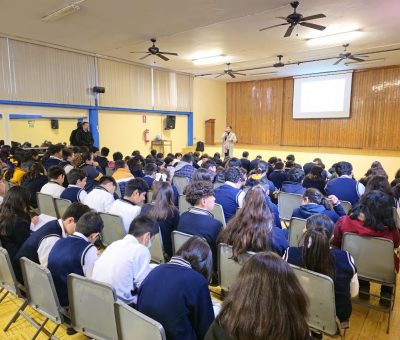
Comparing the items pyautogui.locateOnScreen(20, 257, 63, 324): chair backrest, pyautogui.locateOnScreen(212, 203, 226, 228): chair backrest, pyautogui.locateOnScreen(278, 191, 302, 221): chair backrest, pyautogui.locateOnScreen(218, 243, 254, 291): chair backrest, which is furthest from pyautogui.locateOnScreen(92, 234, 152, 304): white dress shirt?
pyautogui.locateOnScreen(278, 191, 302, 221): chair backrest

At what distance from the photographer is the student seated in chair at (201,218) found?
264 cm

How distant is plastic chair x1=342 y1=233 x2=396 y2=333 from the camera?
252cm

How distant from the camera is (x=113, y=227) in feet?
10.6

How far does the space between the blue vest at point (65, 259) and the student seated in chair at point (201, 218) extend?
887mm

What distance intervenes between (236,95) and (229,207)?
52.0ft

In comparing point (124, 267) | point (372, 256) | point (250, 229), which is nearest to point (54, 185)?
point (124, 267)

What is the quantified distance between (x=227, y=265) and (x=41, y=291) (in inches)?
52.1

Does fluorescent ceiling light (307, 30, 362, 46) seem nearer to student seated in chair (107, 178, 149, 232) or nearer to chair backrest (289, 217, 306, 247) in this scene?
chair backrest (289, 217, 306, 247)

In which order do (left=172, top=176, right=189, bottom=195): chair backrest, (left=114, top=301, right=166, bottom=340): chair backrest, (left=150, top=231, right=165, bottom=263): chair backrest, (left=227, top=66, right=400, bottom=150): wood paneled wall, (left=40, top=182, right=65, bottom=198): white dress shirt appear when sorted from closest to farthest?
1. (left=114, top=301, right=166, bottom=340): chair backrest
2. (left=150, top=231, right=165, bottom=263): chair backrest
3. (left=40, top=182, right=65, bottom=198): white dress shirt
4. (left=172, top=176, right=189, bottom=195): chair backrest
5. (left=227, top=66, right=400, bottom=150): wood paneled wall

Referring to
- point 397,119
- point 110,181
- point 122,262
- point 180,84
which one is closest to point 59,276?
point 122,262

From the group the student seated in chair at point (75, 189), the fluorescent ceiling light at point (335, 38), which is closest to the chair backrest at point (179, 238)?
the student seated in chair at point (75, 189)

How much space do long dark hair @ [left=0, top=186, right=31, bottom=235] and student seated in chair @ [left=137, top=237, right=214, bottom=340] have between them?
1726 millimetres

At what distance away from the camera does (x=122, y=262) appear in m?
1.94

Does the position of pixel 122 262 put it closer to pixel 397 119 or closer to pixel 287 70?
pixel 287 70
